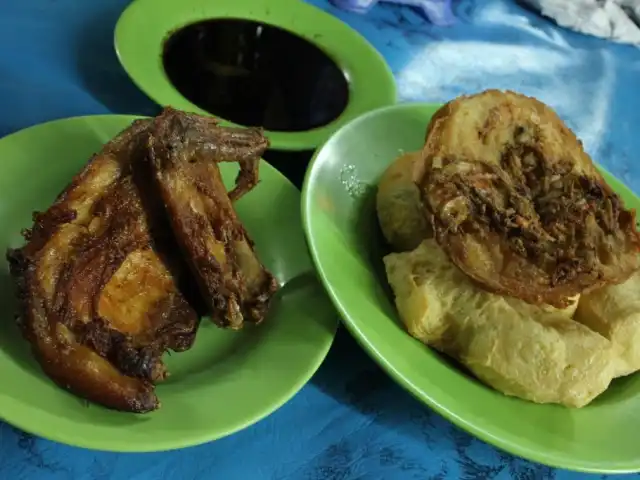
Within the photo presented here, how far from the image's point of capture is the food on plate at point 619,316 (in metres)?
0.76

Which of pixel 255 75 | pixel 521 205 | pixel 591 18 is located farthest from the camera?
pixel 591 18

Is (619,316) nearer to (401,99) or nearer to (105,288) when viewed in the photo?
(105,288)

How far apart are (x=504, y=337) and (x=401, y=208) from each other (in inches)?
8.5

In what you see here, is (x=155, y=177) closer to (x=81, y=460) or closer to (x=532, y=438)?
(x=81, y=460)

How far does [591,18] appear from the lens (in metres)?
1.76

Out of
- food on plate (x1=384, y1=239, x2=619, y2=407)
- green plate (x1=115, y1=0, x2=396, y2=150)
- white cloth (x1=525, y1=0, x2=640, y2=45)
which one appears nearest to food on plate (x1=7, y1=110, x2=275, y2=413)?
food on plate (x1=384, y1=239, x2=619, y2=407)

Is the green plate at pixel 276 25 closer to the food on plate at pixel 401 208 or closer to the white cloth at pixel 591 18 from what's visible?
the food on plate at pixel 401 208

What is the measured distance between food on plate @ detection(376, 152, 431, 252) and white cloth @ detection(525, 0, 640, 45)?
1.07m

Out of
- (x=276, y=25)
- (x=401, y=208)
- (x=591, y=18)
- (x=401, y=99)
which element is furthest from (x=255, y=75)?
(x=591, y=18)

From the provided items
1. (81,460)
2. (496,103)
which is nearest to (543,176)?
(496,103)

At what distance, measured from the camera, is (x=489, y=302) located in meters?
0.74

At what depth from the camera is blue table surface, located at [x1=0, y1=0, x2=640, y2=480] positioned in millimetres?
681

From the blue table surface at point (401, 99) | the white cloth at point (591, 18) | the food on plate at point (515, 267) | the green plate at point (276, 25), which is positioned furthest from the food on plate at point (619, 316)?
the white cloth at point (591, 18)

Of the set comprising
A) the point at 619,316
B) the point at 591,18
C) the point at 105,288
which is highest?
the point at 105,288
